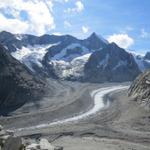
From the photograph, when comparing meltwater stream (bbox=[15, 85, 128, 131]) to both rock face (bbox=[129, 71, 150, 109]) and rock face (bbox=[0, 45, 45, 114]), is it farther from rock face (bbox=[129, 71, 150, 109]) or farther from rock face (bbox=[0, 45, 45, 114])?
rock face (bbox=[0, 45, 45, 114])

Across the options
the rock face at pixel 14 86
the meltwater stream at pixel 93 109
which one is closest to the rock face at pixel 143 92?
the meltwater stream at pixel 93 109

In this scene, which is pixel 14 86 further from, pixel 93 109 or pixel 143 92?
pixel 143 92

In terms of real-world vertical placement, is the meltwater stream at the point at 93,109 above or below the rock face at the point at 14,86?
below

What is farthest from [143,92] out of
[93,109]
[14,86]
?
[14,86]

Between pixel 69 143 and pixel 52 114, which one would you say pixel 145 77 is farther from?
pixel 69 143

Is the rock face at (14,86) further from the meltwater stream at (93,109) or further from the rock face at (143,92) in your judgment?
the rock face at (143,92)

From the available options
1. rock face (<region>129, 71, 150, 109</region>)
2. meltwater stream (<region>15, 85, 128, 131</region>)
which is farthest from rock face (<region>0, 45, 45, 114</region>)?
rock face (<region>129, 71, 150, 109</region>)

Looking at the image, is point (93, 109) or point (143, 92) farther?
point (93, 109)

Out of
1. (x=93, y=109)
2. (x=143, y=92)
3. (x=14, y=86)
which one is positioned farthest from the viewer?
(x=14, y=86)

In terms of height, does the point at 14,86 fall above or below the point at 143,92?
above
